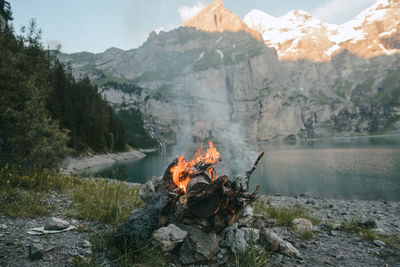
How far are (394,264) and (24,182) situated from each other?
13873mm

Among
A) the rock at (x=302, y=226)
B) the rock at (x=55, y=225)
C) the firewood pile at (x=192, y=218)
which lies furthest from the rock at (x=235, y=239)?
the rock at (x=55, y=225)

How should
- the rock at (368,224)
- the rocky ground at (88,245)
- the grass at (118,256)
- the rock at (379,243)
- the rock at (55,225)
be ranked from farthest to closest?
the rock at (368,224) → the rock at (379,243) → the rock at (55,225) → the rocky ground at (88,245) → the grass at (118,256)

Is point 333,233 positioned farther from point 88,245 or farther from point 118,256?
point 88,245

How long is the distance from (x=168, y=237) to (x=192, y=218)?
31.5 inches

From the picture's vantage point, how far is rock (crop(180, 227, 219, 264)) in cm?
513

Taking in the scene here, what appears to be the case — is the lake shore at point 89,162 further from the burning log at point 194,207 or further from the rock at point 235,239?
the rock at point 235,239

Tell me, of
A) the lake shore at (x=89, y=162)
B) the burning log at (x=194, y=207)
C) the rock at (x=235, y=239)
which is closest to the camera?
the burning log at (x=194, y=207)

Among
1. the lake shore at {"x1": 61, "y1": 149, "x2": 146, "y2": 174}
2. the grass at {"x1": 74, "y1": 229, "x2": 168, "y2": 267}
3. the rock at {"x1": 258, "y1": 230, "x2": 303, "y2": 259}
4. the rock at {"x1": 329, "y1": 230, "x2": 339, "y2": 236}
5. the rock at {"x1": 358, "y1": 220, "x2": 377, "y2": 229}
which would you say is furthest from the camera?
the lake shore at {"x1": 61, "y1": 149, "x2": 146, "y2": 174}

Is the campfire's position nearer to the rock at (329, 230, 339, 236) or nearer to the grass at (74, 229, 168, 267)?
the grass at (74, 229, 168, 267)

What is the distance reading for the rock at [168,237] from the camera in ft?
16.8

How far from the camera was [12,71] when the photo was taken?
639 inches

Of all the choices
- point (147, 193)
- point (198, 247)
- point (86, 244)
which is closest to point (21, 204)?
point (86, 244)

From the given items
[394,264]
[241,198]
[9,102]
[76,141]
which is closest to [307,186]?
[394,264]

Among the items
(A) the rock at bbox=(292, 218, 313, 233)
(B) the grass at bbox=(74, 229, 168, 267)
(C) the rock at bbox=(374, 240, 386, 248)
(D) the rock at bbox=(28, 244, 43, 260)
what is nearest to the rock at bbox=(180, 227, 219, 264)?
(B) the grass at bbox=(74, 229, 168, 267)
